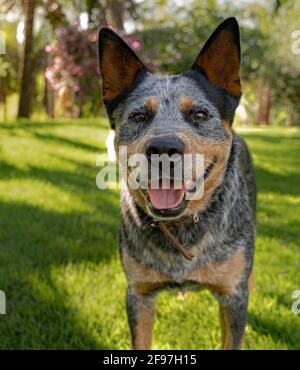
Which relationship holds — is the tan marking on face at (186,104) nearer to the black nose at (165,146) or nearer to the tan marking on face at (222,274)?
the black nose at (165,146)

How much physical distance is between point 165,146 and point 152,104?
1.83 ft

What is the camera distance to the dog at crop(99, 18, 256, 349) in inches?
113

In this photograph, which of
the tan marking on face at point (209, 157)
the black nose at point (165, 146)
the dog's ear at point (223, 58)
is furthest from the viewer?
the dog's ear at point (223, 58)

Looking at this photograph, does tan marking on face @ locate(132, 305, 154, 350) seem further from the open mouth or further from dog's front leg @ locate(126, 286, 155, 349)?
the open mouth

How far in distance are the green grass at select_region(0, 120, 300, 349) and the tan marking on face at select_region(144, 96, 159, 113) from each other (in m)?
1.53

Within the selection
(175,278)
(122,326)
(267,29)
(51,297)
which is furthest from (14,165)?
(267,29)

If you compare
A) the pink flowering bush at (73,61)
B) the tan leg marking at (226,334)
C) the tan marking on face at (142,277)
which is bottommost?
the tan leg marking at (226,334)

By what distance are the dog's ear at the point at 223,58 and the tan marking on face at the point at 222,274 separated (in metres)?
1.01

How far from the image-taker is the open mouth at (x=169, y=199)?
266 centimetres

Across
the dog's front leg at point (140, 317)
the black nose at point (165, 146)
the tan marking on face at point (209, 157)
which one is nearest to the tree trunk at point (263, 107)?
the tan marking on face at point (209, 157)

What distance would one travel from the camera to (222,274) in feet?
9.56

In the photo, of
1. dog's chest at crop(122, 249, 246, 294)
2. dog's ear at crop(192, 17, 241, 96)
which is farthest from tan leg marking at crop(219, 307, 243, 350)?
dog's ear at crop(192, 17, 241, 96)

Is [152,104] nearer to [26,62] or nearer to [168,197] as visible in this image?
[168,197]
